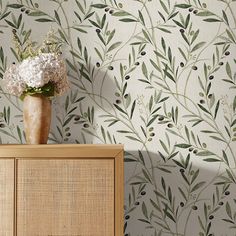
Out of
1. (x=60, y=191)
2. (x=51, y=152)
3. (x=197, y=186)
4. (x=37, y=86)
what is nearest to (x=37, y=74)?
(x=37, y=86)

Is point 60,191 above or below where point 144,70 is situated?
below

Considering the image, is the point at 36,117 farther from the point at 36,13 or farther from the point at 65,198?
the point at 36,13

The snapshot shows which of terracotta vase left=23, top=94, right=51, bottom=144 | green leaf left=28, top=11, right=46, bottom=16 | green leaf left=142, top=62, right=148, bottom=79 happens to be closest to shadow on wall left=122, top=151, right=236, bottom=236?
green leaf left=142, top=62, right=148, bottom=79

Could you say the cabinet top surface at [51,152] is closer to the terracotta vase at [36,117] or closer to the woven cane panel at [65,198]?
the woven cane panel at [65,198]

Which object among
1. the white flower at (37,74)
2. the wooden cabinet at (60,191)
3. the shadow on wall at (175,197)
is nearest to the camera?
the wooden cabinet at (60,191)

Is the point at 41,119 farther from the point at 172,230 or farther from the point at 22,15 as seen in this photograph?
the point at 172,230

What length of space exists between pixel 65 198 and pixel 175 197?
0.74 m

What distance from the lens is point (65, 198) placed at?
74.7 inches

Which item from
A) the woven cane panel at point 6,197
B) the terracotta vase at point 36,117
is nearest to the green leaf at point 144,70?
the terracotta vase at point 36,117

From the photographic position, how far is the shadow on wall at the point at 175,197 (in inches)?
94.9

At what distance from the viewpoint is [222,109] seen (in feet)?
7.95

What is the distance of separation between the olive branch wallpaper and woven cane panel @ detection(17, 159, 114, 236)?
0.53 meters

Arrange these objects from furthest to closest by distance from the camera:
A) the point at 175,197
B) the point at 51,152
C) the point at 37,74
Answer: the point at 175,197
the point at 37,74
the point at 51,152

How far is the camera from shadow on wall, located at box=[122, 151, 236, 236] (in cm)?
241
